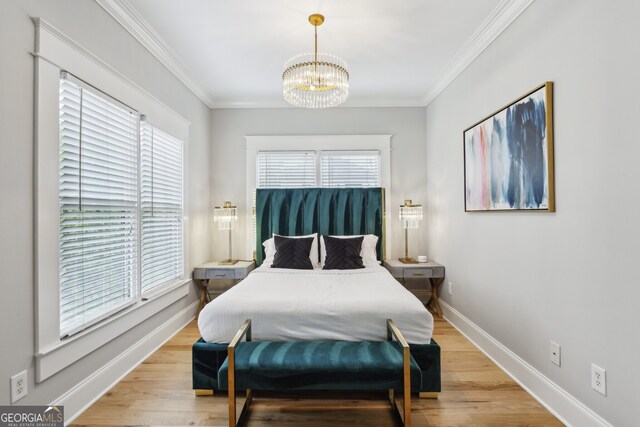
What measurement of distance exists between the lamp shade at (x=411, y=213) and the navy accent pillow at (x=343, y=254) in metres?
0.74

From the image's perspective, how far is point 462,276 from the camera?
346cm

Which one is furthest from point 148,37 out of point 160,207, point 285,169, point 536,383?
point 536,383

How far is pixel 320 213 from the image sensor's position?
437cm

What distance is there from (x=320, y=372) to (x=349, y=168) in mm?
3060

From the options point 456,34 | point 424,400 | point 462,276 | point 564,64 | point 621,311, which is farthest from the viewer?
point 462,276

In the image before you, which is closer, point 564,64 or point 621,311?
point 621,311

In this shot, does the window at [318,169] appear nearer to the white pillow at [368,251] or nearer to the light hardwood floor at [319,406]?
the white pillow at [368,251]

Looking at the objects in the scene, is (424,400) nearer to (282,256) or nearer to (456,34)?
(282,256)

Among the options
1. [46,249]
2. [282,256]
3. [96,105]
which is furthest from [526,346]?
[96,105]

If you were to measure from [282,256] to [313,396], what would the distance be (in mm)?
1716

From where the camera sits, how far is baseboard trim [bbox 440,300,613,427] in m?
1.87

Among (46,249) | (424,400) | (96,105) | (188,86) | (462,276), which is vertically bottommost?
(424,400)

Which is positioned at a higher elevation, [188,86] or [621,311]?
[188,86]

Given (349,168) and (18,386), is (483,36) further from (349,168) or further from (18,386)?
(18,386)
